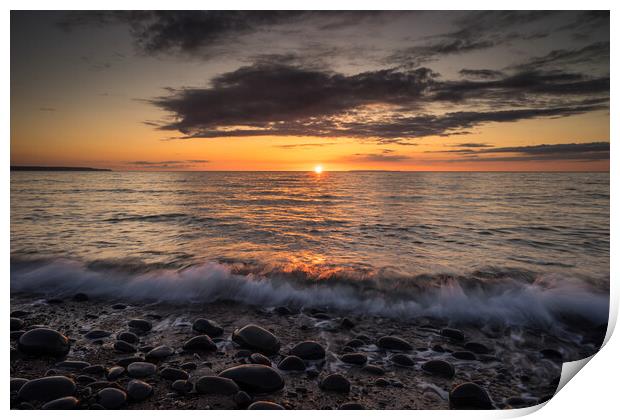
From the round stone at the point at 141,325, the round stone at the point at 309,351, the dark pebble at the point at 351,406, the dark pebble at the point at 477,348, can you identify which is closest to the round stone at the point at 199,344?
the round stone at the point at 141,325

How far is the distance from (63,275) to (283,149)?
14.8ft

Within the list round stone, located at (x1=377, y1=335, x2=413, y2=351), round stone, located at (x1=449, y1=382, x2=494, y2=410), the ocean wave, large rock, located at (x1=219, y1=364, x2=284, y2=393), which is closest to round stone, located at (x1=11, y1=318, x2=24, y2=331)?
the ocean wave

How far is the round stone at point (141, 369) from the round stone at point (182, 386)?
269 mm

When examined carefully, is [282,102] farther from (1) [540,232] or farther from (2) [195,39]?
(1) [540,232]

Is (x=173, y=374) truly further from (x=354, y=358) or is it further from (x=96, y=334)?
(x=354, y=358)

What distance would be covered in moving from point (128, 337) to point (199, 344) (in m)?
0.70

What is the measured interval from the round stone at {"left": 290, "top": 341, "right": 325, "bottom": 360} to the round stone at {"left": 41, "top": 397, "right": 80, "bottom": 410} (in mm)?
1559

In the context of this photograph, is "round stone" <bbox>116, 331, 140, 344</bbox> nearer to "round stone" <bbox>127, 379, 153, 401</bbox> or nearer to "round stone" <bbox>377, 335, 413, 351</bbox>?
"round stone" <bbox>127, 379, 153, 401</bbox>

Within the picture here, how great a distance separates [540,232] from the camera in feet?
23.7

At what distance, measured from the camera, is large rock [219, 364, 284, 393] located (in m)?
2.42

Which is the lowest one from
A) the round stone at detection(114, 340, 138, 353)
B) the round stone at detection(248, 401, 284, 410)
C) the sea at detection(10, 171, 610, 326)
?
the round stone at detection(248, 401, 284, 410)
